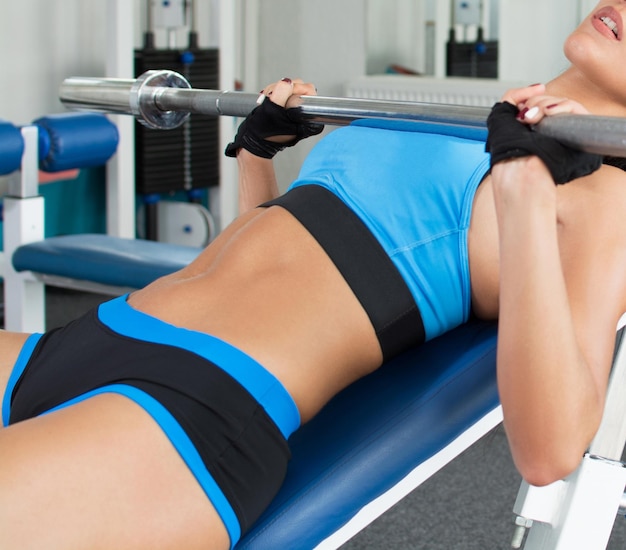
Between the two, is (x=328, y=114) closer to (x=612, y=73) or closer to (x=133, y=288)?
(x=612, y=73)

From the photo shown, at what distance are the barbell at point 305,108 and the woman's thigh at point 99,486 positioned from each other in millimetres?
526

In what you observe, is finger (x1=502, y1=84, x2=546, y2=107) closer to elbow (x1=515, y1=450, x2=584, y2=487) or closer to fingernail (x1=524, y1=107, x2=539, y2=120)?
fingernail (x1=524, y1=107, x2=539, y2=120)

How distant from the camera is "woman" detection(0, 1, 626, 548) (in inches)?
40.2

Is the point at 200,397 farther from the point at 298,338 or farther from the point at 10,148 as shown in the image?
the point at 10,148

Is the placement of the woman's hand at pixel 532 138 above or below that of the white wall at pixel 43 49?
below

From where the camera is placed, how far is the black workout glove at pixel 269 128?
151cm

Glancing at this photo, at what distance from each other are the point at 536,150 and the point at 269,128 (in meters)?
0.61

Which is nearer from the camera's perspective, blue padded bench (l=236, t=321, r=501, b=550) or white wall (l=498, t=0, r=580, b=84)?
blue padded bench (l=236, t=321, r=501, b=550)

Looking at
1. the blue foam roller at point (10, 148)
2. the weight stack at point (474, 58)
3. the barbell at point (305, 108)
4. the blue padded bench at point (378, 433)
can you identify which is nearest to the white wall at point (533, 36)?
the weight stack at point (474, 58)

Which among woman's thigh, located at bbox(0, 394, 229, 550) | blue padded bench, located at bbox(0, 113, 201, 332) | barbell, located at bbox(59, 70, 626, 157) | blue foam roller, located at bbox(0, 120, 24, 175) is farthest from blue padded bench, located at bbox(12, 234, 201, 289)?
woman's thigh, located at bbox(0, 394, 229, 550)

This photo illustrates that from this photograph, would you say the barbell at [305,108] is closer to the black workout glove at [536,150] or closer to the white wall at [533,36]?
the black workout glove at [536,150]

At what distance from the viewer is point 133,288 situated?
2566 millimetres

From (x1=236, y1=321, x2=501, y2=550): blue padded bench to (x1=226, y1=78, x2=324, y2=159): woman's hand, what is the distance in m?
0.41

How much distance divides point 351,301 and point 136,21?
11.7 ft
